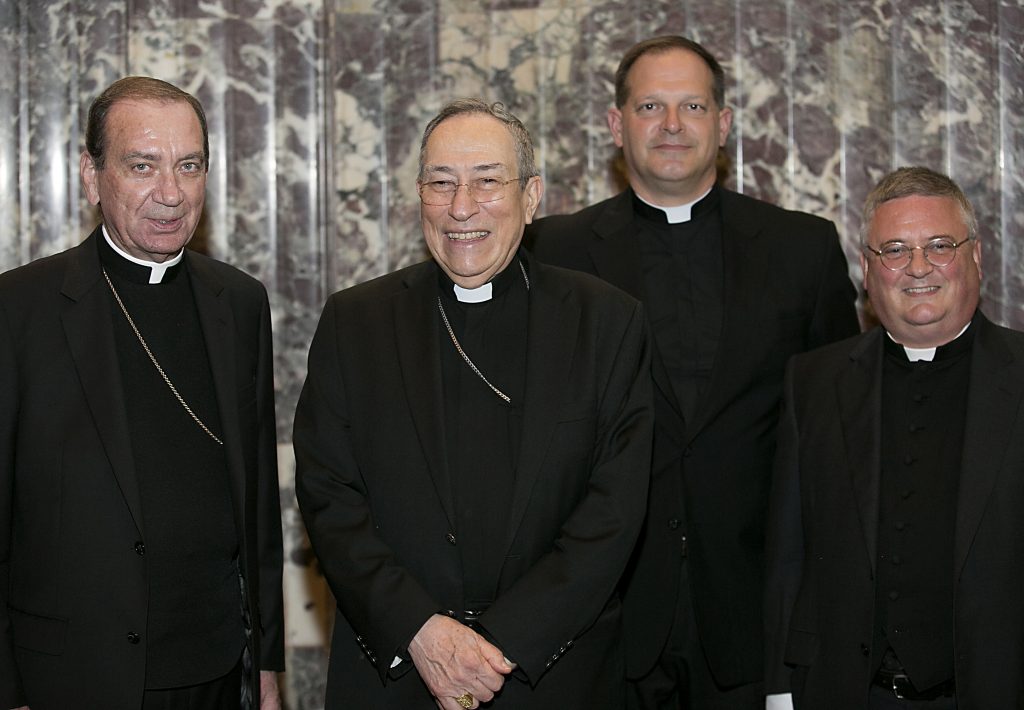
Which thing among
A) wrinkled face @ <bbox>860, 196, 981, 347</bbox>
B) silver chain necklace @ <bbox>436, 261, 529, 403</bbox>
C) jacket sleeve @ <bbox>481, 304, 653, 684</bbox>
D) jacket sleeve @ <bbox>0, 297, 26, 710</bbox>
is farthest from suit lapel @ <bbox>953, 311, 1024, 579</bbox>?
jacket sleeve @ <bbox>0, 297, 26, 710</bbox>

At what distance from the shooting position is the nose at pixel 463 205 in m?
3.24

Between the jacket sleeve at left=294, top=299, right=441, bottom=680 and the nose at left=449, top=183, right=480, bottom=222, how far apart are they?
1.49ft

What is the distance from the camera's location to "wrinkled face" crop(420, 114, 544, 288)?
128 inches

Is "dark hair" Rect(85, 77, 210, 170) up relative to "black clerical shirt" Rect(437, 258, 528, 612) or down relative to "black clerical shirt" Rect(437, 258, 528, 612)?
up

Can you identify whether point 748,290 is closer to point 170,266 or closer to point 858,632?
point 858,632

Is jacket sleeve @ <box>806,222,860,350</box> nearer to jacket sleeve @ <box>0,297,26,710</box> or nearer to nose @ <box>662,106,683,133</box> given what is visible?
nose @ <box>662,106,683,133</box>

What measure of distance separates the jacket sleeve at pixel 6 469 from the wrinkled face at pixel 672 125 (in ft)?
7.04

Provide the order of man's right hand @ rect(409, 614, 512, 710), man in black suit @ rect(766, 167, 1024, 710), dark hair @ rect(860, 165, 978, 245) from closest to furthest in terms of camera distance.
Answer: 1. man's right hand @ rect(409, 614, 512, 710)
2. man in black suit @ rect(766, 167, 1024, 710)
3. dark hair @ rect(860, 165, 978, 245)

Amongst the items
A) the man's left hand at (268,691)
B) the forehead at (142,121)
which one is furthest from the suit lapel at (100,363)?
the man's left hand at (268,691)

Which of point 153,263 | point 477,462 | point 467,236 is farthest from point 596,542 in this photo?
point 153,263

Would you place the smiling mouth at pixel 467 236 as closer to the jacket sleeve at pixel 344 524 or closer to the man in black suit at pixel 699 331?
the jacket sleeve at pixel 344 524

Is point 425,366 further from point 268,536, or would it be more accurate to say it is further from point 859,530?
point 859,530

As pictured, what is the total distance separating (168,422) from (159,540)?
33 cm

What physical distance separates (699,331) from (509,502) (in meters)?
1.19
